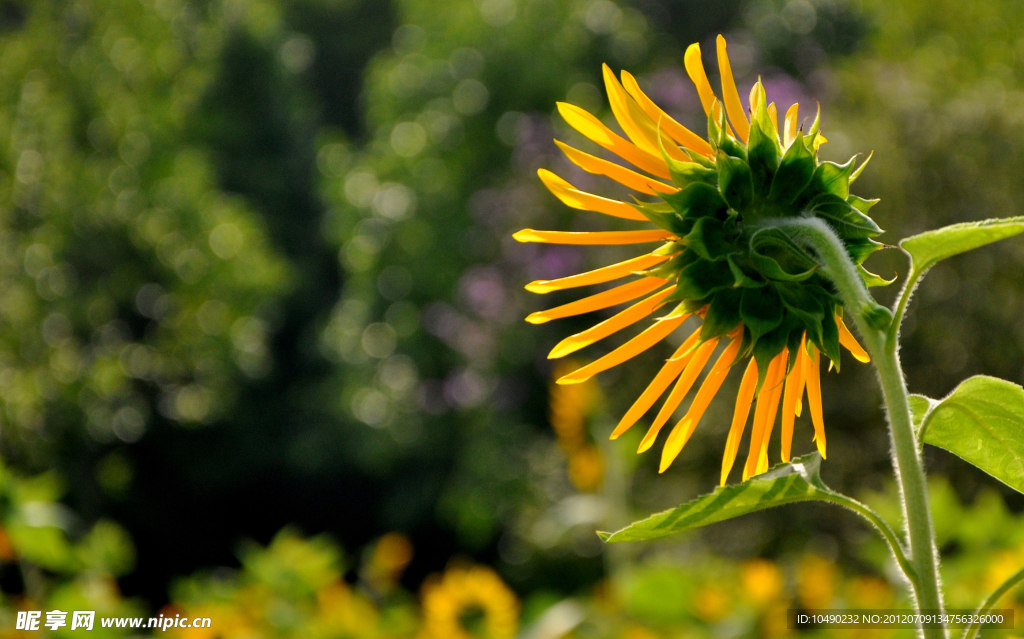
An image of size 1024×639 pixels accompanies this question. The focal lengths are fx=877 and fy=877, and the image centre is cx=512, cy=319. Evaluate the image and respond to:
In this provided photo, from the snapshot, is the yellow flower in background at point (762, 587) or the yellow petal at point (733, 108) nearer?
the yellow petal at point (733, 108)

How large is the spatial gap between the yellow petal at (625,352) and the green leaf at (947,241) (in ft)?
0.45

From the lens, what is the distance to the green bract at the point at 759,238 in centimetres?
52

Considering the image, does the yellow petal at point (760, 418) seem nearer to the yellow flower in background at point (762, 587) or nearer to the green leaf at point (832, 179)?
the green leaf at point (832, 179)

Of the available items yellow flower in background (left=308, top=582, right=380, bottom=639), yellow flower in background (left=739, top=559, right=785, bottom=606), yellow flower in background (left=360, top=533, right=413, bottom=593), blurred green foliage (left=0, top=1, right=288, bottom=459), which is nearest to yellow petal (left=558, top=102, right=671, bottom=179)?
yellow flower in background (left=739, top=559, right=785, bottom=606)

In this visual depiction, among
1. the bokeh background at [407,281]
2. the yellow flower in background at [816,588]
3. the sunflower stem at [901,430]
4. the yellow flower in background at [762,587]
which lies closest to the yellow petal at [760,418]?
the sunflower stem at [901,430]

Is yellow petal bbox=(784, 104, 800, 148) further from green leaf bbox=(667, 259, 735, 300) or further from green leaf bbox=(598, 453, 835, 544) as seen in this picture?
green leaf bbox=(598, 453, 835, 544)

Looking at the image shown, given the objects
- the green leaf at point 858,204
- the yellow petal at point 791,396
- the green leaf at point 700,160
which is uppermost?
the green leaf at point 700,160

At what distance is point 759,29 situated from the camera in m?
9.48

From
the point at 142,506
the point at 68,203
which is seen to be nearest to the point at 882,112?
the point at 68,203

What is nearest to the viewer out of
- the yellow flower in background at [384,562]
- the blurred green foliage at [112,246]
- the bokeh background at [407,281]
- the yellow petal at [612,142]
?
the yellow petal at [612,142]

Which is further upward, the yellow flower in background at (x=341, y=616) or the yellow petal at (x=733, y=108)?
the yellow petal at (x=733, y=108)

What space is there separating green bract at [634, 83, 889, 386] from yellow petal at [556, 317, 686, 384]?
0.01 m

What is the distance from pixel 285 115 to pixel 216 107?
0.87 metres

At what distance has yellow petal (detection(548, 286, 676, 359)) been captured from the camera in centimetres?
54
